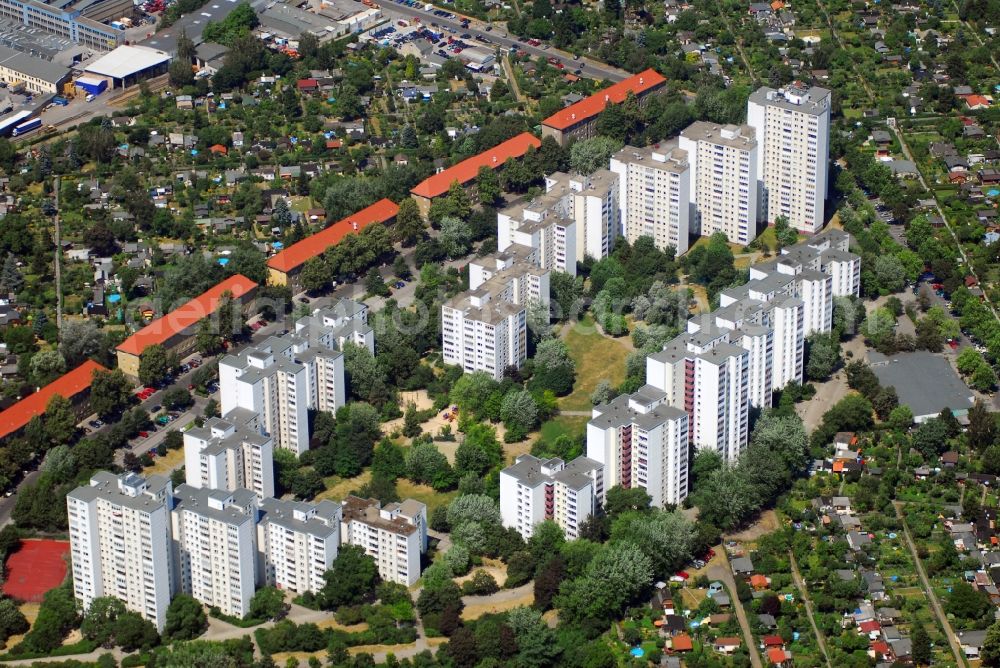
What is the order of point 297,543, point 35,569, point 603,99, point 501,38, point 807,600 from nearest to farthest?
point 297,543 → point 807,600 → point 35,569 → point 603,99 → point 501,38

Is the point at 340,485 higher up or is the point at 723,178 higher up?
the point at 723,178

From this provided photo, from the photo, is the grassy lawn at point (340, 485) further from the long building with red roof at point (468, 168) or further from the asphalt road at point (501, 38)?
the asphalt road at point (501, 38)

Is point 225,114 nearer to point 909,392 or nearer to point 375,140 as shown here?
Answer: point 375,140

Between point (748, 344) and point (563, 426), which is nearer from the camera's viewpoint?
point (748, 344)

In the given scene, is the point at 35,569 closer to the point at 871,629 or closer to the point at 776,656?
the point at 776,656

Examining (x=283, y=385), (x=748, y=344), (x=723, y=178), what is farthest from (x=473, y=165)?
(x=748, y=344)

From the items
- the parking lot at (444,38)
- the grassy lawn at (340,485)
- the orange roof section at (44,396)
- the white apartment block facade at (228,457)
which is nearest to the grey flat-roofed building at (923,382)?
the grassy lawn at (340,485)
